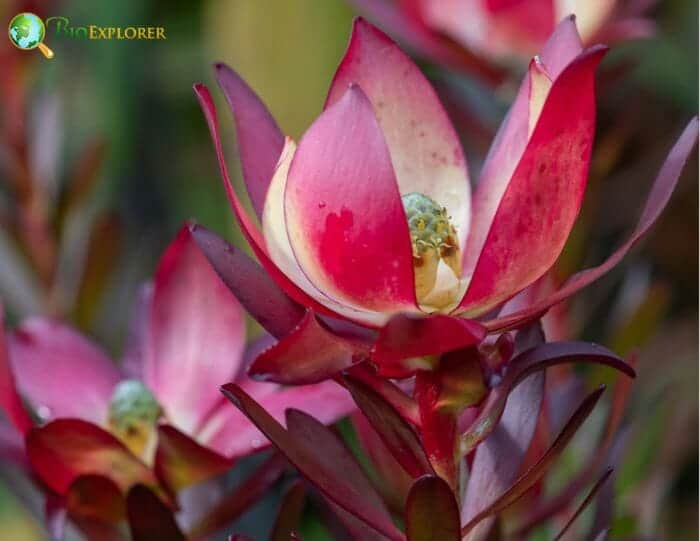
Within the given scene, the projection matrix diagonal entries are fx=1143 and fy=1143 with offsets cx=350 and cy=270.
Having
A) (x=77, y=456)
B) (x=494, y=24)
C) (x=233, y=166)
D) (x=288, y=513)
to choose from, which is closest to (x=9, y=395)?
(x=77, y=456)

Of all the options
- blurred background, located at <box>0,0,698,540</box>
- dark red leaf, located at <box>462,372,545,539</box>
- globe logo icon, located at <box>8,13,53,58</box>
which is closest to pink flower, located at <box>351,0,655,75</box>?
blurred background, located at <box>0,0,698,540</box>

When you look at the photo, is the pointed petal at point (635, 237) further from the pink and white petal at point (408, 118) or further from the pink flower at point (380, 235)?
the pink and white petal at point (408, 118)

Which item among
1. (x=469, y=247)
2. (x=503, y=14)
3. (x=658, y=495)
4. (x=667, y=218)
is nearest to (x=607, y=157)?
(x=503, y=14)

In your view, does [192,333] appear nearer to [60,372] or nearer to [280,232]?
[60,372]

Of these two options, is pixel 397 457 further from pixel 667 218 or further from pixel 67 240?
pixel 667 218

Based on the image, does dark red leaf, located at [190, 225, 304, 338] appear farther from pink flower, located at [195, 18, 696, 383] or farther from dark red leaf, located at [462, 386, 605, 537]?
dark red leaf, located at [462, 386, 605, 537]
